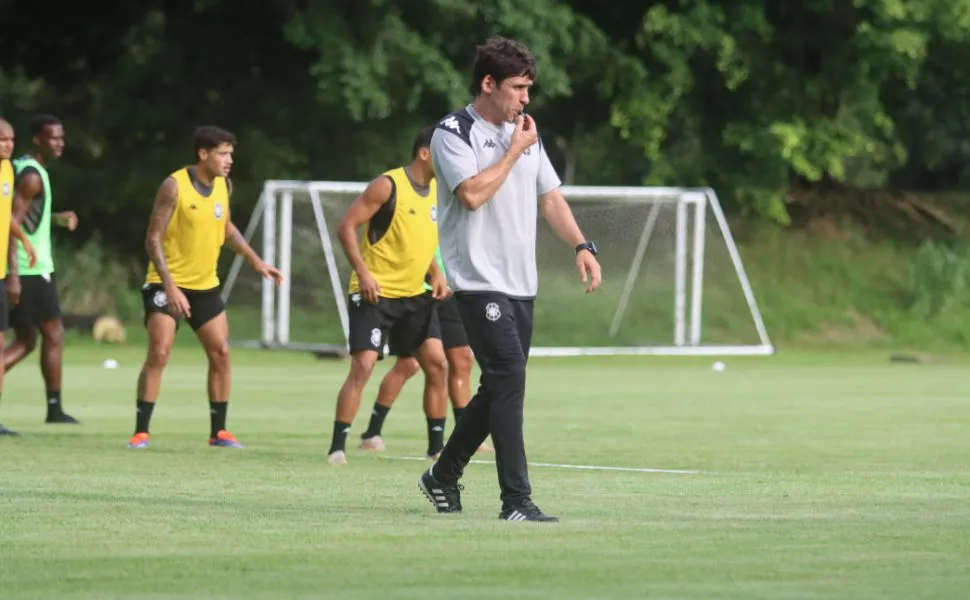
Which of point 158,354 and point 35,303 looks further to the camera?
point 35,303

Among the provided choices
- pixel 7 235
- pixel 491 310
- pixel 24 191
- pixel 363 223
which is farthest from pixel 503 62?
pixel 24 191

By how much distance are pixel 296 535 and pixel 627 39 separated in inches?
1148

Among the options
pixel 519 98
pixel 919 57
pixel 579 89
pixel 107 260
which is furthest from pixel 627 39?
pixel 519 98

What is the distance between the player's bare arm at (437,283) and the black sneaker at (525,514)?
4.37 m

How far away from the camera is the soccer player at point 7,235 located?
48.1 ft

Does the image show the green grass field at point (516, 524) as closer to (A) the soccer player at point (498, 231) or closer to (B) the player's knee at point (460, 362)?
(A) the soccer player at point (498, 231)

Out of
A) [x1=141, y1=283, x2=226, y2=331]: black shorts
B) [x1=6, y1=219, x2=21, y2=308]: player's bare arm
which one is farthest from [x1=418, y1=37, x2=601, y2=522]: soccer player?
[x1=6, y1=219, x2=21, y2=308]: player's bare arm

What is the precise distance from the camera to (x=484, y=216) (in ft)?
30.6

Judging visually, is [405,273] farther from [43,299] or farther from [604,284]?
[604,284]

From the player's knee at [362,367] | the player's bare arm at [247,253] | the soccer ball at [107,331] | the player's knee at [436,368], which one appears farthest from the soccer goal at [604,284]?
the player's knee at [362,367]

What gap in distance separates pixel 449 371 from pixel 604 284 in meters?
16.5

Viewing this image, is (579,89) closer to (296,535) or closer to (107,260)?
(107,260)

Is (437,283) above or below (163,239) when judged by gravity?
below

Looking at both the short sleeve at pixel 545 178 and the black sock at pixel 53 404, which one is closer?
the short sleeve at pixel 545 178
